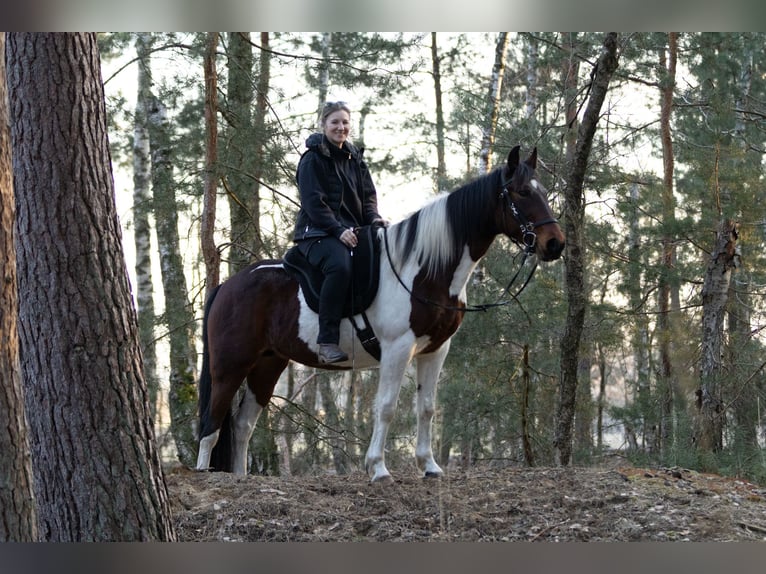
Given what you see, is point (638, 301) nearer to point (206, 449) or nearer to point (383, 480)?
point (383, 480)

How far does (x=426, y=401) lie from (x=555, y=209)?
3.86m

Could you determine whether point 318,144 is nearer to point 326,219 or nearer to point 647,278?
point 326,219

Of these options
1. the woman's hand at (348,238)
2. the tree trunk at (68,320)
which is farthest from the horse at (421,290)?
the tree trunk at (68,320)

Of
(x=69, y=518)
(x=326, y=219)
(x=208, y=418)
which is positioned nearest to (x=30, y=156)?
(x=69, y=518)

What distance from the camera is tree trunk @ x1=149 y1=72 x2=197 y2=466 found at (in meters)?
8.88

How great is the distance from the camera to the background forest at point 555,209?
7.91 m

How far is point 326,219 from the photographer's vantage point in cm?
584

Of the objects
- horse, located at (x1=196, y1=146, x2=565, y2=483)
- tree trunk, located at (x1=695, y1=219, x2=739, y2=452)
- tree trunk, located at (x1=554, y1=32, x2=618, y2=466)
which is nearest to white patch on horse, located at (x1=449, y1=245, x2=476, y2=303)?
horse, located at (x1=196, y1=146, x2=565, y2=483)

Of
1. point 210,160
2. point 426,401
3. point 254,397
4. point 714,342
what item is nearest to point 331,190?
point 426,401

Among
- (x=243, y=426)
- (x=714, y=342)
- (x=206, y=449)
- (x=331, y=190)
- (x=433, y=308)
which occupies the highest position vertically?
(x=331, y=190)

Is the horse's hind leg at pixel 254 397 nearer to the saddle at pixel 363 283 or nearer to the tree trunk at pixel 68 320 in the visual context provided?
the saddle at pixel 363 283

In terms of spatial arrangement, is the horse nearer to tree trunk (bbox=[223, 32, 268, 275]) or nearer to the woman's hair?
the woman's hair

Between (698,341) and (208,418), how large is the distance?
6144 millimetres

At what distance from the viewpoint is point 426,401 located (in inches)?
238
